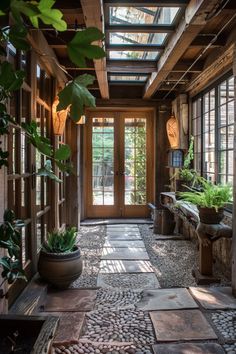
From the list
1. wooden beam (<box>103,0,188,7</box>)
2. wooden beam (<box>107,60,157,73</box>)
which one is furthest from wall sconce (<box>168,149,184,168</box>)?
wooden beam (<box>103,0,188,7</box>)

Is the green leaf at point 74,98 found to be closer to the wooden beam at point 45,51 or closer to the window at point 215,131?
the wooden beam at point 45,51

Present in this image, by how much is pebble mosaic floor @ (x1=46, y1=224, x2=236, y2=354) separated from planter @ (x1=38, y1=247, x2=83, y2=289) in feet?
0.97

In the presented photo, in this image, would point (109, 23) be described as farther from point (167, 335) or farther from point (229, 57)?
point (167, 335)

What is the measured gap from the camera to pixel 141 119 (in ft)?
20.9

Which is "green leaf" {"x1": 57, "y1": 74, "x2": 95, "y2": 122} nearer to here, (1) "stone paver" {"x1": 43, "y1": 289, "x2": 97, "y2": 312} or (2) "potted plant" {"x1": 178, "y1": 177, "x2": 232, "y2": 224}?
(1) "stone paver" {"x1": 43, "y1": 289, "x2": 97, "y2": 312}

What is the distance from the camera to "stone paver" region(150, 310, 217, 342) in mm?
2062

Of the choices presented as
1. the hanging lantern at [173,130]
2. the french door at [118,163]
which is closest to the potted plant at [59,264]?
the hanging lantern at [173,130]

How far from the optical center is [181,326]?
86.4 inches

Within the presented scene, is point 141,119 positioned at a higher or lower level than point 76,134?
higher

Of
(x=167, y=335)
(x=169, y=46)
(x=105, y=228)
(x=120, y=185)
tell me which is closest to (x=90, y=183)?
(x=120, y=185)

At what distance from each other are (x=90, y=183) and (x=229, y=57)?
12.1ft

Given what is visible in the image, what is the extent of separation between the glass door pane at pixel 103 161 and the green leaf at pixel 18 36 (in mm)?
5521

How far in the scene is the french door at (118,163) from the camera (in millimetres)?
6340

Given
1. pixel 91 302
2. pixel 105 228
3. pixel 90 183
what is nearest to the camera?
pixel 91 302
